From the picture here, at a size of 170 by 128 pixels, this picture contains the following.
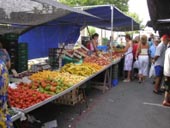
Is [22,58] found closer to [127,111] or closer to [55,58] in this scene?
[55,58]

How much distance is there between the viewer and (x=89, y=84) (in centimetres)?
921

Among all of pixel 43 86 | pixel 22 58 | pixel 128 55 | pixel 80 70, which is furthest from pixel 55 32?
pixel 43 86

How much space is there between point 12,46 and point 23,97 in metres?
3.38

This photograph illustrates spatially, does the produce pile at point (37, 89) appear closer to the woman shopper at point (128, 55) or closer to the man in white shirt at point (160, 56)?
the man in white shirt at point (160, 56)

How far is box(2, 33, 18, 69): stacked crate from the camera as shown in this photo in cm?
721

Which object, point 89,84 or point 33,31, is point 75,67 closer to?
point 89,84

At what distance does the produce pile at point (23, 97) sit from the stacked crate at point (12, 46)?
266 centimetres

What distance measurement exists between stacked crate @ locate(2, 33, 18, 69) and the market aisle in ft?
8.31

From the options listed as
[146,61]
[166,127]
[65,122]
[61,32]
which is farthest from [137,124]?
[61,32]

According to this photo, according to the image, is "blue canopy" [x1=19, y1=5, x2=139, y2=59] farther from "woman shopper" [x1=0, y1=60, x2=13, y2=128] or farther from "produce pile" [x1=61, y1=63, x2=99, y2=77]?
"woman shopper" [x1=0, y1=60, x2=13, y2=128]

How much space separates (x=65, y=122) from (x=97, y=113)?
39.4 inches

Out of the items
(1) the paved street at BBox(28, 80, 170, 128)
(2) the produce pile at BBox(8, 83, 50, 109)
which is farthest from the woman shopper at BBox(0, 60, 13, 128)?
(1) the paved street at BBox(28, 80, 170, 128)

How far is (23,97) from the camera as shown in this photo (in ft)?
13.9

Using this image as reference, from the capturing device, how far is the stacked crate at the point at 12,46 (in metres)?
7.21
